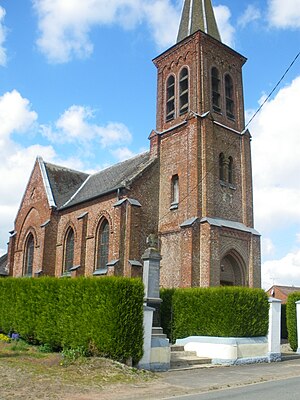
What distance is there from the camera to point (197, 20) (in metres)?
26.6

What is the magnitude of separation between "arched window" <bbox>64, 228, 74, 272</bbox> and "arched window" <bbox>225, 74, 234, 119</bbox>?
40.2ft

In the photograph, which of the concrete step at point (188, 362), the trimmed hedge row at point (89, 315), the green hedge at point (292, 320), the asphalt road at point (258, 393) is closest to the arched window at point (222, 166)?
the green hedge at point (292, 320)

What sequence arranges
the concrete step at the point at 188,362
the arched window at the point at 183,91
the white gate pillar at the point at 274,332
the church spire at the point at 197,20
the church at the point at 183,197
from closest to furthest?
the concrete step at the point at 188,362
the white gate pillar at the point at 274,332
the church at the point at 183,197
the arched window at the point at 183,91
the church spire at the point at 197,20

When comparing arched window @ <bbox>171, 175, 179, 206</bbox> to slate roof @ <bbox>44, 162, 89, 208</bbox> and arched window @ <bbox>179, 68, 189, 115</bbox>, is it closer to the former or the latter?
arched window @ <bbox>179, 68, 189, 115</bbox>

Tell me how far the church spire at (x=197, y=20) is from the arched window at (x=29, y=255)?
17276 mm

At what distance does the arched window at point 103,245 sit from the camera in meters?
23.9

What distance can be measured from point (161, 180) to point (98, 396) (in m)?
16.4

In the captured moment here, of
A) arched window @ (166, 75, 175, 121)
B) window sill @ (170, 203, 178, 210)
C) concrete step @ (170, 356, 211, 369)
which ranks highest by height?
arched window @ (166, 75, 175, 121)

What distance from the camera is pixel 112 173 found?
93.9 ft

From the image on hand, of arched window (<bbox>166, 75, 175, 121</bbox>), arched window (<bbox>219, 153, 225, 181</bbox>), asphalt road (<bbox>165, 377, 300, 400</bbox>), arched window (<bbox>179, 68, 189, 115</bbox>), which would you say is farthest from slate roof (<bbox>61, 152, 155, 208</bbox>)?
asphalt road (<bbox>165, 377, 300, 400</bbox>)

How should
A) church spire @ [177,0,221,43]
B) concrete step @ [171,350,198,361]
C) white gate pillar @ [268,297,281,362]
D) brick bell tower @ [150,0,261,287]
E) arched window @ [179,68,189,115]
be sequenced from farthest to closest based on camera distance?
1. church spire @ [177,0,221,43]
2. arched window @ [179,68,189,115]
3. brick bell tower @ [150,0,261,287]
4. white gate pillar @ [268,297,281,362]
5. concrete step @ [171,350,198,361]

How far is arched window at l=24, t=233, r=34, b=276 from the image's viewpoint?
30.4 meters

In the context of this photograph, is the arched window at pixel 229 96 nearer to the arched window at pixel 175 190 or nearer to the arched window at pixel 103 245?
the arched window at pixel 175 190

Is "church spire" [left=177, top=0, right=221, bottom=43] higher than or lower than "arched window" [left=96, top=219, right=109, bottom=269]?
higher
